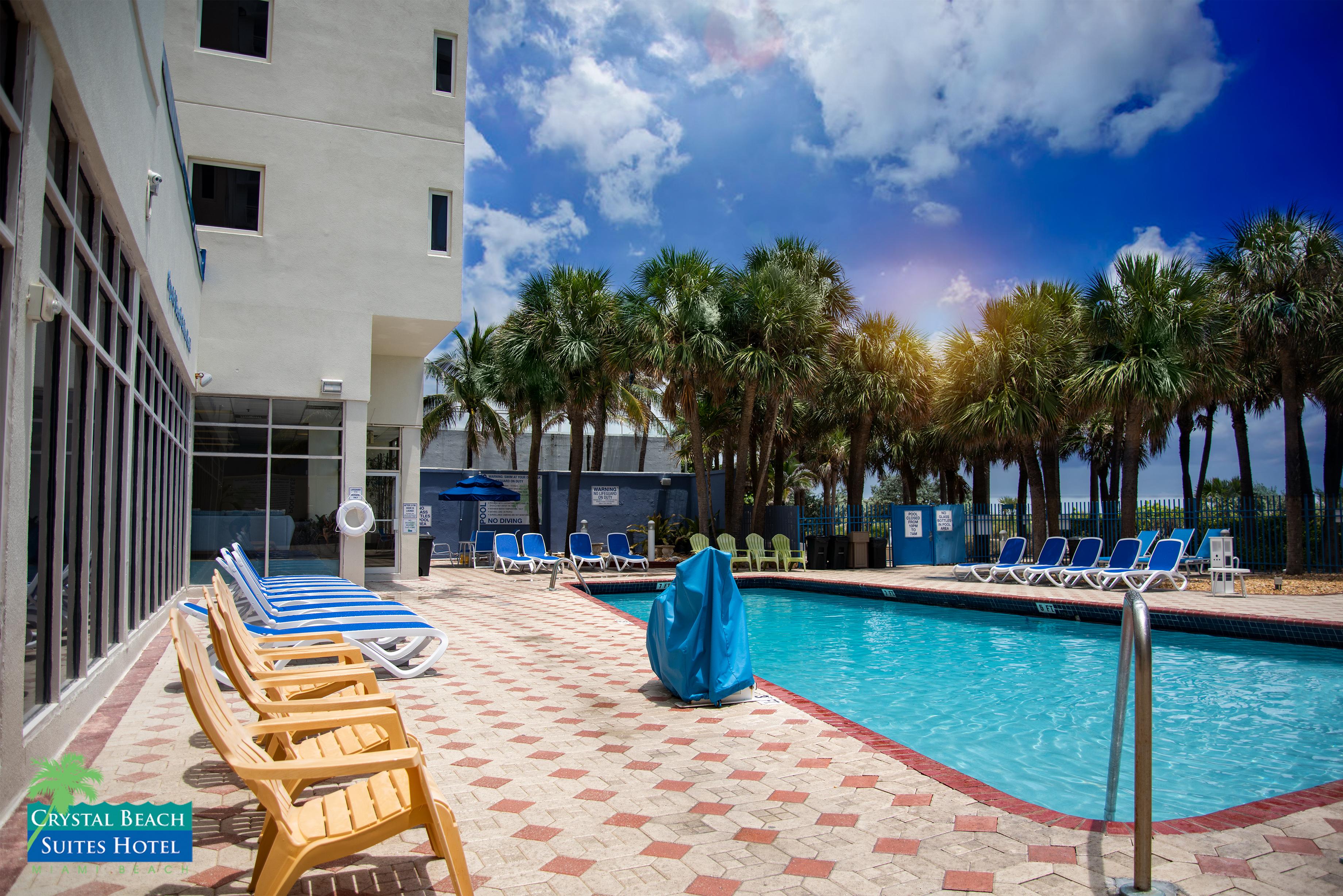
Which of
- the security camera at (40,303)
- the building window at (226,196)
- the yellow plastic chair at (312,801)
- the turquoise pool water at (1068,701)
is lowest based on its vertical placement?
the turquoise pool water at (1068,701)

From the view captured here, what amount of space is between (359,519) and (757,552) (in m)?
9.07

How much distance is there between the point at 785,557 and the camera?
62.4 ft

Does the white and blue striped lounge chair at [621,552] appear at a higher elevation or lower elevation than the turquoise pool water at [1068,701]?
higher

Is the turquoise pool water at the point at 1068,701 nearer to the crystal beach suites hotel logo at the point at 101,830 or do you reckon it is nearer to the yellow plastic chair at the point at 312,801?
the yellow plastic chair at the point at 312,801

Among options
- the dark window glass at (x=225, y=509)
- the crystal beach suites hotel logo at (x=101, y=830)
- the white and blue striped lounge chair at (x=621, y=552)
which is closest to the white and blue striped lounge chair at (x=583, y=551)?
the white and blue striped lounge chair at (x=621, y=552)

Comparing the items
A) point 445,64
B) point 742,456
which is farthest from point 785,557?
point 445,64

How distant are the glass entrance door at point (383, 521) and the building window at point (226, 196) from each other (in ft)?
16.6

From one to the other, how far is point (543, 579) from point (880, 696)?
34.0 feet

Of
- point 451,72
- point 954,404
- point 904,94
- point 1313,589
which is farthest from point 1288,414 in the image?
point 451,72

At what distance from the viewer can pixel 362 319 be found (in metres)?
13.4

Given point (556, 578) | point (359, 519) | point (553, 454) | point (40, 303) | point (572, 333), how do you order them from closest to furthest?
point (40, 303) → point (359, 519) → point (556, 578) → point (572, 333) → point (553, 454)

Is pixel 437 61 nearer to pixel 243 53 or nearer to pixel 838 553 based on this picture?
pixel 243 53

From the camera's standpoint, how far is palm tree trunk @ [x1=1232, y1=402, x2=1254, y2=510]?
24766 mm

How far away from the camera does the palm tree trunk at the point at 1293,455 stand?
1709cm
